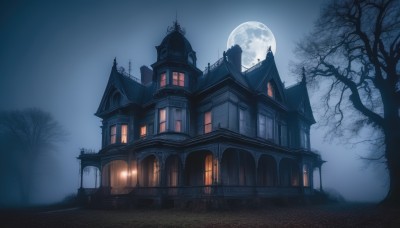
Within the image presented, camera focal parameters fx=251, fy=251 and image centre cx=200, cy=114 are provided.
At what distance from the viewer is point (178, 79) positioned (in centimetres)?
2369

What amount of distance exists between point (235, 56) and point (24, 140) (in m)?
35.7

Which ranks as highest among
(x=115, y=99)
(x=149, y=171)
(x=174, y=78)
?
(x=174, y=78)

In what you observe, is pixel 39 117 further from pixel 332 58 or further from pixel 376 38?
pixel 376 38

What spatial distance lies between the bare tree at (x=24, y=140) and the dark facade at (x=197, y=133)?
18.5 meters

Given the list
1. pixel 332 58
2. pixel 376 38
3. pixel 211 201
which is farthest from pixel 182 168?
pixel 376 38

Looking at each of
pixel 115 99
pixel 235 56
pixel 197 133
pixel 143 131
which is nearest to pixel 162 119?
pixel 197 133

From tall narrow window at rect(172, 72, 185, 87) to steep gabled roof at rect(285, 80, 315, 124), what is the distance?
13.2 meters

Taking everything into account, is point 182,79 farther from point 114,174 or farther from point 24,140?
point 24,140

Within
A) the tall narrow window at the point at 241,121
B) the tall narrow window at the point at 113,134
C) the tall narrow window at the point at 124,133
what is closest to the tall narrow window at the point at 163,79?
the tall narrow window at the point at 124,133

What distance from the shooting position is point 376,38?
17578mm

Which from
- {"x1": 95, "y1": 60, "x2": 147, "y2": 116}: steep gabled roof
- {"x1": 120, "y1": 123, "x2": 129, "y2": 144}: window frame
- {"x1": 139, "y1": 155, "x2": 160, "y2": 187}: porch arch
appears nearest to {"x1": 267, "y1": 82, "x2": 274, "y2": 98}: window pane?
{"x1": 139, "y1": 155, "x2": 160, "y2": 187}: porch arch

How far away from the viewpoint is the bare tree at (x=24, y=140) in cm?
3966

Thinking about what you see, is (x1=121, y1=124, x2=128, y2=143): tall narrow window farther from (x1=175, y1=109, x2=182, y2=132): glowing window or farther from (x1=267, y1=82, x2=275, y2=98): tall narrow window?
(x1=267, y1=82, x2=275, y2=98): tall narrow window

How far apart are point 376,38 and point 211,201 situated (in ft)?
52.5
